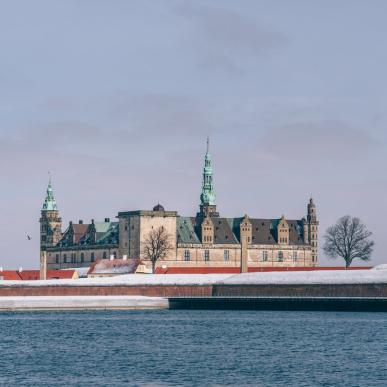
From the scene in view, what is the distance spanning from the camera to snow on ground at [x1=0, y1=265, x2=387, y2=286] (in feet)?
424

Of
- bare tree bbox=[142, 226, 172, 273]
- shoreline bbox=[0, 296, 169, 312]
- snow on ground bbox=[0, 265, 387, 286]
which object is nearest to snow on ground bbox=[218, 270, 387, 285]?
snow on ground bbox=[0, 265, 387, 286]

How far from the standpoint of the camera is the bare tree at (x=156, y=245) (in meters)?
195

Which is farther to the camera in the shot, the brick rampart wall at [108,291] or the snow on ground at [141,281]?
the snow on ground at [141,281]

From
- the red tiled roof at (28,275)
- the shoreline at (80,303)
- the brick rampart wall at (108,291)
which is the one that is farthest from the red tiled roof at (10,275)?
the shoreline at (80,303)

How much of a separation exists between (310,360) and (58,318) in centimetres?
4674

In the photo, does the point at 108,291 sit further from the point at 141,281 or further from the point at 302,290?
the point at 302,290

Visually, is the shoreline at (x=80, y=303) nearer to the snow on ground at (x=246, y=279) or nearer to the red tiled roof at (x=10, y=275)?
the snow on ground at (x=246, y=279)

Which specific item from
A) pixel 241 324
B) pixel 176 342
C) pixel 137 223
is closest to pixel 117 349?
pixel 176 342

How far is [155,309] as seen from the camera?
12950cm

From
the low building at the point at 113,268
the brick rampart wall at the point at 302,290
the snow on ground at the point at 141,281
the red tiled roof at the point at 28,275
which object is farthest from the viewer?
the red tiled roof at the point at 28,275

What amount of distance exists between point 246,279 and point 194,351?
6711 cm

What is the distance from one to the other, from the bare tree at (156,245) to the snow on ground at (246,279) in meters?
44.8

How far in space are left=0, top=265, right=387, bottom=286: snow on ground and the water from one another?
20666mm

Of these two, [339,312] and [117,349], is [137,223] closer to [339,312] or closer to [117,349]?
[339,312]
